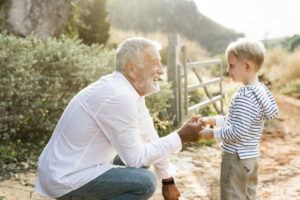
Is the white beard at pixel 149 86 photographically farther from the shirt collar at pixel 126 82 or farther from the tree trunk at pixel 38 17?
the tree trunk at pixel 38 17

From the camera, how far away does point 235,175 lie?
3.82 m

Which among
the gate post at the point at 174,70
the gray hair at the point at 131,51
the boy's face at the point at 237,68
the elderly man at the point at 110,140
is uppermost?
the gray hair at the point at 131,51

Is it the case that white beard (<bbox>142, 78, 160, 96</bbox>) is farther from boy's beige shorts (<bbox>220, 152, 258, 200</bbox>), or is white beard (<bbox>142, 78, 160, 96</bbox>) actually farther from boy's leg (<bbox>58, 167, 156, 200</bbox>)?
boy's beige shorts (<bbox>220, 152, 258, 200</bbox>)

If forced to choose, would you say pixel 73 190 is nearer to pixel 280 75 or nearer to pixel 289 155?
pixel 289 155

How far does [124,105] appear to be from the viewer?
3387mm

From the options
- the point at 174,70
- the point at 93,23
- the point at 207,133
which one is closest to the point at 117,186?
the point at 207,133

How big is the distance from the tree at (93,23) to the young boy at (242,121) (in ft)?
46.1

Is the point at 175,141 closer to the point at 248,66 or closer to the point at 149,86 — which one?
the point at 149,86

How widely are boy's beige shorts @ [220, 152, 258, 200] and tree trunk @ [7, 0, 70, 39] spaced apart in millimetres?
6363

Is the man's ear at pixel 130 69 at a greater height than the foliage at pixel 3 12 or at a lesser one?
greater

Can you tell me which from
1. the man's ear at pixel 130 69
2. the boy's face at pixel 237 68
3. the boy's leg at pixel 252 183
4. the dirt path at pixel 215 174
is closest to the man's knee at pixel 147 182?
the man's ear at pixel 130 69

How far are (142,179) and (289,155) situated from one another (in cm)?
477

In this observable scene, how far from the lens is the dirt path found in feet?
17.9

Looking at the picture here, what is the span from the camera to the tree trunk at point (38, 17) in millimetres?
9438
